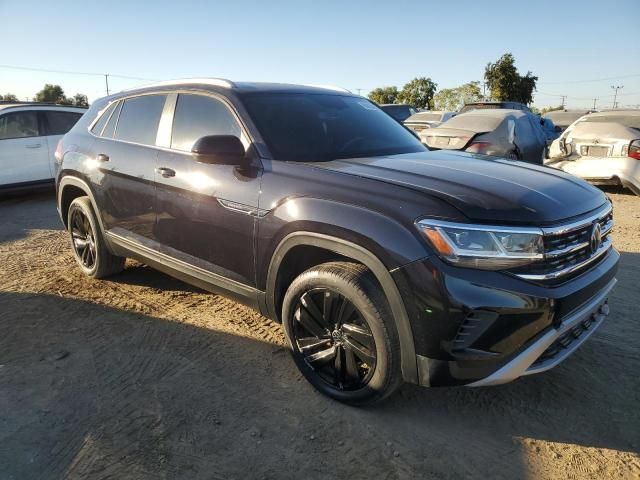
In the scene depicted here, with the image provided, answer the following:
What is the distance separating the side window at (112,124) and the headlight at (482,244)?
10.6ft

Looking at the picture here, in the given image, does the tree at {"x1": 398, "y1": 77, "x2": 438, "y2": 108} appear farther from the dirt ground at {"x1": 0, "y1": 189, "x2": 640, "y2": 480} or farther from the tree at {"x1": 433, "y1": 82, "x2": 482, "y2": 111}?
the dirt ground at {"x1": 0, "y1": 189, "x2": 640, "y2": 480}

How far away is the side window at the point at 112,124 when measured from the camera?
4.32 metres

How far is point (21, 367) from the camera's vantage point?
10.5 feet

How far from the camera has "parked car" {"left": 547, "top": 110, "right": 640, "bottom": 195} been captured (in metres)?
7.90

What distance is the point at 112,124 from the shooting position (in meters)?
4.36

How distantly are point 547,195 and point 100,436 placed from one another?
8.53 ft

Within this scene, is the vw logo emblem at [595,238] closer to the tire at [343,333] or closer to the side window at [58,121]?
the tire at [343,333]

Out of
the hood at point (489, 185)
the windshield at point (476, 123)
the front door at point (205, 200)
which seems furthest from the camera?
the windshield at point (476, 123)

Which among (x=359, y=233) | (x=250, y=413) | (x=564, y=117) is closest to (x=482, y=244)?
(x=359, y=233)

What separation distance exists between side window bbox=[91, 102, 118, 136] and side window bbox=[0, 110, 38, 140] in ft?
17.7

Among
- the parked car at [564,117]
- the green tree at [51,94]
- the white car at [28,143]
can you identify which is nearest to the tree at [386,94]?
the green tree at [51,94]

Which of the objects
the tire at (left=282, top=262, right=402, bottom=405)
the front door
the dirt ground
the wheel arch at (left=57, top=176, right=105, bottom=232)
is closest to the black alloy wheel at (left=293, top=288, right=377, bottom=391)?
the tire at (left=282, top=262, right=402, bottom=405)

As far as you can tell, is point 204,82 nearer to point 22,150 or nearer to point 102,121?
point 102,121

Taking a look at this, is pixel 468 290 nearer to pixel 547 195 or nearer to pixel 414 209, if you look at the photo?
pixel 414 209
